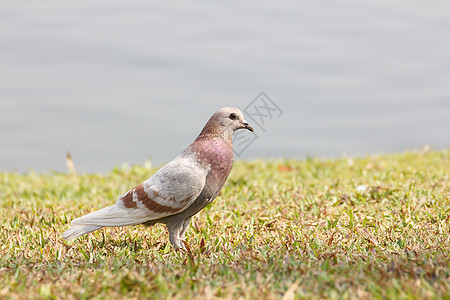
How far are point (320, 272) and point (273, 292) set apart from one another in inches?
17.3

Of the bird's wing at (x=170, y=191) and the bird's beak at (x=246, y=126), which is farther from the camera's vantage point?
the bird's beak at (x=246, y=126)

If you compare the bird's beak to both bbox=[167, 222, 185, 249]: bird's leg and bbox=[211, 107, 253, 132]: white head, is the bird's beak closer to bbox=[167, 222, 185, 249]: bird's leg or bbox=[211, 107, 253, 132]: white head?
bbox=[211, 107, 253, 132]: white head

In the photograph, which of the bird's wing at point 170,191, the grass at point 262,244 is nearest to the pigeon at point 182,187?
the bird's wing at point 170,191

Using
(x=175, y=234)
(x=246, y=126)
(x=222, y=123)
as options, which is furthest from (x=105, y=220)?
(x=246, y=126)

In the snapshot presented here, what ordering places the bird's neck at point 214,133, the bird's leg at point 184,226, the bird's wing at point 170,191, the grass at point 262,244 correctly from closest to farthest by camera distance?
1. the grass at point 262,244
2. the bird's wing at point 170,191
3. the bird's neck at point 214,133
4. the bird's leg at point 184,226

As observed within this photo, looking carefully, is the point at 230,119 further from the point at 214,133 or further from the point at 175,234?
the point at 175,234

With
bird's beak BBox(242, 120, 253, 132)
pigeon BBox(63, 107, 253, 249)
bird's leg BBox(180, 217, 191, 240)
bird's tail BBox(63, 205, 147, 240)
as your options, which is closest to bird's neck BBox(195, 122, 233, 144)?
pigeon BBox(63, 107, 253, 249)

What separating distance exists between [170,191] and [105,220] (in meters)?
0.66

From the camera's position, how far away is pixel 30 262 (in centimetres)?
416

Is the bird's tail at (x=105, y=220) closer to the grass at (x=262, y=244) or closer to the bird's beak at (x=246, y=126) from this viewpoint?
the grass at (x=262, y=244)

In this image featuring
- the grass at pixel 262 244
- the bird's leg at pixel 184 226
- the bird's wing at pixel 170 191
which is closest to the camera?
the grass at pixel 262 244

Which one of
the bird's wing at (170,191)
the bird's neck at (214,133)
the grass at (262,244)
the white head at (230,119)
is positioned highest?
the white head at (230,119)

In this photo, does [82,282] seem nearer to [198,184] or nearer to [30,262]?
[30,262]

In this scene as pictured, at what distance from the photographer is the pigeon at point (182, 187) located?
426 centimetres
